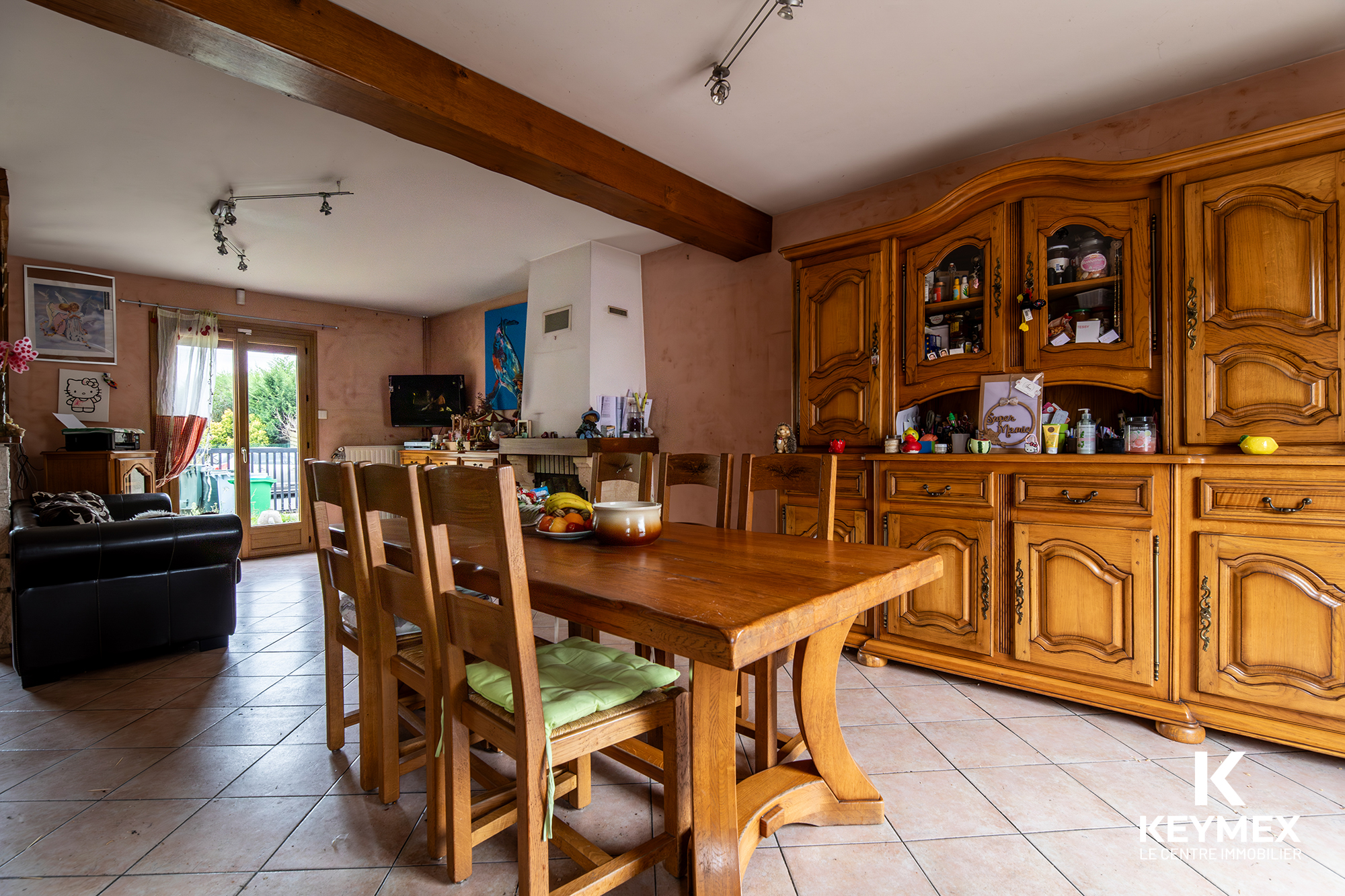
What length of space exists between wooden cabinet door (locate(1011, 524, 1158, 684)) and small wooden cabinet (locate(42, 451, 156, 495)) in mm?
5601

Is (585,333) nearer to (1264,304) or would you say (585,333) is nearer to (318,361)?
(318,361)

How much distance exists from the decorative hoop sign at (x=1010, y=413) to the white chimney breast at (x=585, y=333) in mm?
2600

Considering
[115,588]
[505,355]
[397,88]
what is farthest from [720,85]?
[505,355]

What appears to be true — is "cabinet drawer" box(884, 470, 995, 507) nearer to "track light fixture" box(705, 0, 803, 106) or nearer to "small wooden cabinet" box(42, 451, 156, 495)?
"track light fixture" box(705, 0, 803, 106)

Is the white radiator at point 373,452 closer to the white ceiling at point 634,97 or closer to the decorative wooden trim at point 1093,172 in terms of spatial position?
the white ceiling at point 634,97

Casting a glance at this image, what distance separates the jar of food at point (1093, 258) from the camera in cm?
247

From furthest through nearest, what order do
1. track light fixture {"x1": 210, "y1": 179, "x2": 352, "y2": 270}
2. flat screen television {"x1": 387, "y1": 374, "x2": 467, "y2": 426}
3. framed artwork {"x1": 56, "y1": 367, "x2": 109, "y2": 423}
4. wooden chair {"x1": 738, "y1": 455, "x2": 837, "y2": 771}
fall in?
flat screen television {"x1": 387, "y1": 374, "x2": 467, "y2": 426} → framed artwork {"x1": 56, "y1": 367, "x2": 109, "y2": 423} → track light fixture {"x1": 210, "y1": 179, "x2": 352, "y2": 270} → wooden chair {"x1": 738, "y1": 455, "x2": 837, "y2": 771}

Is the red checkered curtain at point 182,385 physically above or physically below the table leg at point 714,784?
above

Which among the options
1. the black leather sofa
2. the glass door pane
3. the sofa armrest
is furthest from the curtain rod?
the black leather sofa

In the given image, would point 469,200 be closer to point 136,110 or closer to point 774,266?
point 136,110

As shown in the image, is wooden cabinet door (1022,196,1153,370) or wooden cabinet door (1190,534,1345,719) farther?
wooden cabinet door (1022,196,1153,370)

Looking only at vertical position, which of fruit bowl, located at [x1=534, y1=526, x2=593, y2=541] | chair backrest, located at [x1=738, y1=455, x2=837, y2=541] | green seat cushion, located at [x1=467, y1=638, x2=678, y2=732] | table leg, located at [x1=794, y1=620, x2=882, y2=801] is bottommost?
table leg, located at [x1=794, y1=620, x2=882, y2=801]

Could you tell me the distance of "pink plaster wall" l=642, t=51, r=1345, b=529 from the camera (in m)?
2.42

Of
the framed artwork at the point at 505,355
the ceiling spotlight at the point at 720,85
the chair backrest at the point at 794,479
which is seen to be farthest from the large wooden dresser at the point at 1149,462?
the framed artwork at the point at 505,355
